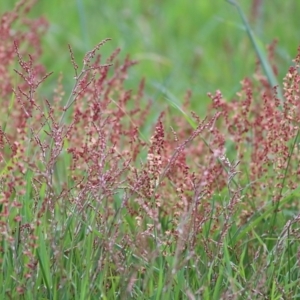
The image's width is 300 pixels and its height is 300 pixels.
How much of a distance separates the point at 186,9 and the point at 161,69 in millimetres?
1210

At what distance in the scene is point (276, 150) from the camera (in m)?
2.90

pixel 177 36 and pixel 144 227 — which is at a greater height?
pixel 177 36

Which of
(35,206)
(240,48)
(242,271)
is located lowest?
(242,271)

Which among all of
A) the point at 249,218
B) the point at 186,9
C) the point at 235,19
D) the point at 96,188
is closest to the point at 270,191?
the point at 249,218

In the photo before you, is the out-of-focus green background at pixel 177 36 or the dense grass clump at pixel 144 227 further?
the out-of-focus green background at pixel 177 36

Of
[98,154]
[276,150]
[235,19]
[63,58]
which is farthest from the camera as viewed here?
[235,19]

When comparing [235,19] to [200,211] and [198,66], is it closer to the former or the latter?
[198,66]

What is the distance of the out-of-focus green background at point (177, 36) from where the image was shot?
6.35 m

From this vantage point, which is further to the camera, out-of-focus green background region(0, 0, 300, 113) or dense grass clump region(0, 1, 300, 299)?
out-of-focus green background region(0, 0, 300, 113)

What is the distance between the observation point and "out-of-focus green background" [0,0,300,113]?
250 inches

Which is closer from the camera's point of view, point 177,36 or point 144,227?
point 144,227

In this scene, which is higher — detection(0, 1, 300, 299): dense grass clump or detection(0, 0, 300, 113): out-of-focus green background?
detection(0, 0, 300, 113): out-of-focus green background

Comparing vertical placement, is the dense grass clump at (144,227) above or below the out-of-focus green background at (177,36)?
below

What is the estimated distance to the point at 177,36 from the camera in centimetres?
746
